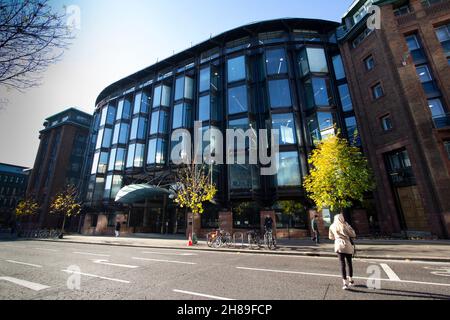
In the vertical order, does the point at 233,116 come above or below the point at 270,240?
above

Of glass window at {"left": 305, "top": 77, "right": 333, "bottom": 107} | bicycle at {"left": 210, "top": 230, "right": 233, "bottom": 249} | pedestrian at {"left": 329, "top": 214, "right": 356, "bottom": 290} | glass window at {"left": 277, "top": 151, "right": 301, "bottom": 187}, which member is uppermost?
glass window at {"left": 305, "top": 77, "right": 333, "bottom": 107}

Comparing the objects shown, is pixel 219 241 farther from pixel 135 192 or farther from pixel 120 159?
pixel 120 159

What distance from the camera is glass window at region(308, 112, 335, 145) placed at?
2186 centimetres

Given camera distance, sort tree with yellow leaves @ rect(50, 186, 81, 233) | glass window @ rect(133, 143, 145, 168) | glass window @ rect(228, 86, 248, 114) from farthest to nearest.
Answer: glass window @ rect(133, 143, 145, 168) < tree with yellow leaves @ rect(50, 186, 81, 233) < glass window @ rect(228, 86, 248, 114)

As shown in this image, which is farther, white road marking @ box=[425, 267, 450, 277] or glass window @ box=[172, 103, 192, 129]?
glass window @ box=[172, 103, 192, 129]

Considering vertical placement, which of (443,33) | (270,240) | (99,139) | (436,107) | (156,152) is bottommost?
(270,240)

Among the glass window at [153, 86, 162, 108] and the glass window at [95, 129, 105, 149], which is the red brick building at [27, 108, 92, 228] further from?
the glass window at [153, 86, 162, 108]

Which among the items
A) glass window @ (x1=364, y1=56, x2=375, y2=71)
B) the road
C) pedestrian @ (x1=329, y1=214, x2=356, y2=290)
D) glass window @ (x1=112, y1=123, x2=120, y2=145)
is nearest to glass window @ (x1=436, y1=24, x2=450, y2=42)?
glass window @ (x1=364, y1=56, x2=375, y2=71)

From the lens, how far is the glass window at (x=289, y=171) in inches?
803

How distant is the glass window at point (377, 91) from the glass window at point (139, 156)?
97.5 feet

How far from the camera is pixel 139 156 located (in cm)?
3055

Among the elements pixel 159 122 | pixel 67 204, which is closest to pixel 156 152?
pixel 159 122

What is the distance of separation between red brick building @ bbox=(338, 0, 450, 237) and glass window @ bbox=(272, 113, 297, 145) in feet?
23.4

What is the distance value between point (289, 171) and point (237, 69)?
1464 centimetres
